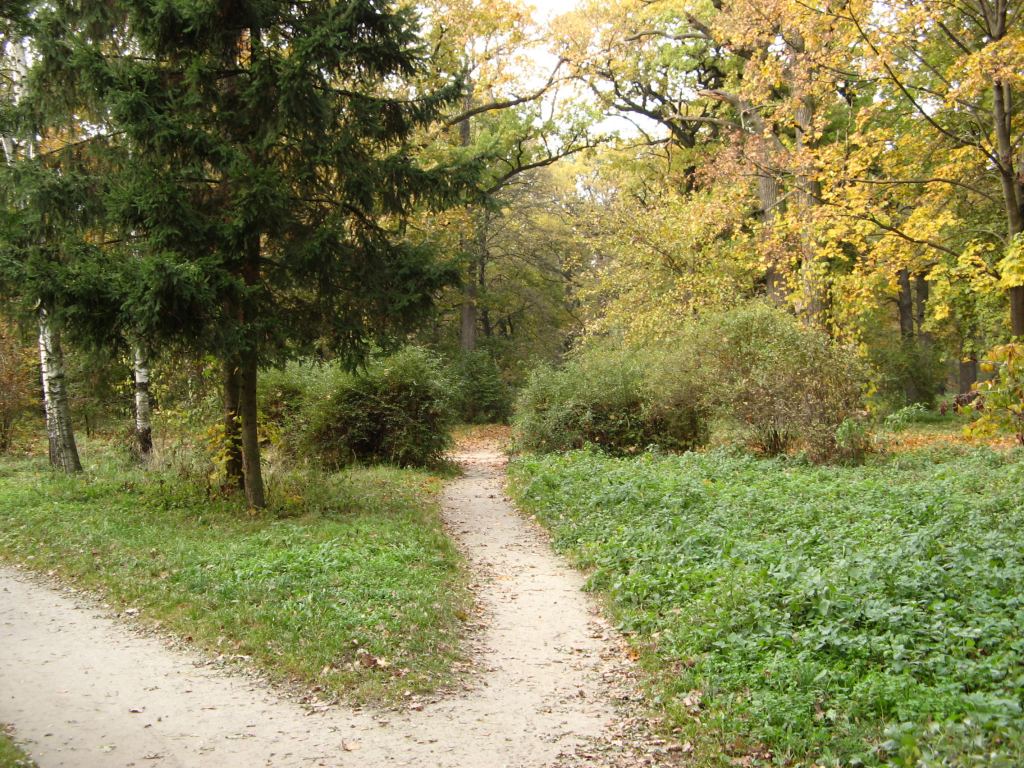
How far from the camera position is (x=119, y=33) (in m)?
11.9

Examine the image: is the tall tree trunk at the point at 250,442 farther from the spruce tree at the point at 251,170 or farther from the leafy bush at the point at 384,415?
the leafy bush at the point at 384,415

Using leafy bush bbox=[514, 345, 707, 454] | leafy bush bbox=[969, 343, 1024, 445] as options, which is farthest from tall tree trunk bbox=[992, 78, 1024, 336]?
leafy bush bbox=[514, 345, 707, 454]

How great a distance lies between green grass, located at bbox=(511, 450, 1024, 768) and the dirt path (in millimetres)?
648

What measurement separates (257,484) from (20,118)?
21.8 feet

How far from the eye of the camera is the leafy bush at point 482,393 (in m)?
28.3

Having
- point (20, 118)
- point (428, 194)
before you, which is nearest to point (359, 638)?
Answer: point (428, 194)

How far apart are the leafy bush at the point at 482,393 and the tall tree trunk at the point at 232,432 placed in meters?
16.4

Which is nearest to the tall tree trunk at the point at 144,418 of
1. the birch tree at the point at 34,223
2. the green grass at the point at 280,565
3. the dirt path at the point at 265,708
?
the green grass at the point at 280,565

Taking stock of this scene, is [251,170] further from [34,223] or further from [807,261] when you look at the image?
[807,261]

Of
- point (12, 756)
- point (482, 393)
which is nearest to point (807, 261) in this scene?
point (482, 393)

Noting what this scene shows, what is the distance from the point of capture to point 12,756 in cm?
445

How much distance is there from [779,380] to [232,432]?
888 centimetres

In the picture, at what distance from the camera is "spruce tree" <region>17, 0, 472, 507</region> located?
903 centimetres

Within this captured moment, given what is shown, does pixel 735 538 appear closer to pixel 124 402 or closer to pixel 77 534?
pixel 77 534
